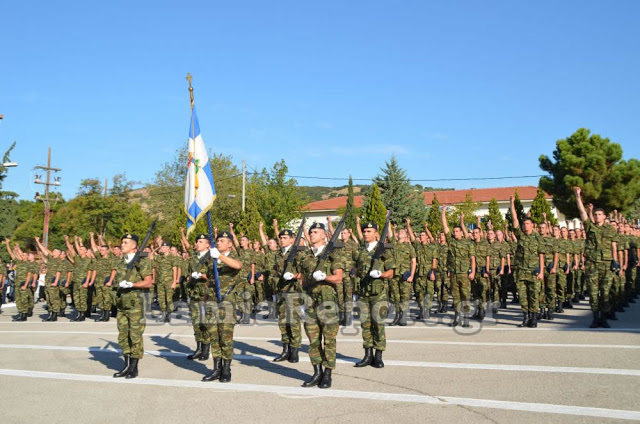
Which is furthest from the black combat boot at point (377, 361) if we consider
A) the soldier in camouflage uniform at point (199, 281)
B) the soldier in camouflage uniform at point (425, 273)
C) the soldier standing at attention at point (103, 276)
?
the soldier standing at attention at point (103, 276)

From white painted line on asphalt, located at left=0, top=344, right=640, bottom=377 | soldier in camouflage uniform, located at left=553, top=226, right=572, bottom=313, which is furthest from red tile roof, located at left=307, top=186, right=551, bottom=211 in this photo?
white painted line on asphalt, located at left=0, top=344, right=640, bottom=377

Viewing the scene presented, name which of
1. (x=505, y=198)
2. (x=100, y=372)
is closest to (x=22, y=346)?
(x=100, y=372)

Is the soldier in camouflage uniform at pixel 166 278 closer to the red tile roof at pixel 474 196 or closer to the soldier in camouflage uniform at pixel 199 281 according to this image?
the soldier in camouflage uniform at pixel 199 281

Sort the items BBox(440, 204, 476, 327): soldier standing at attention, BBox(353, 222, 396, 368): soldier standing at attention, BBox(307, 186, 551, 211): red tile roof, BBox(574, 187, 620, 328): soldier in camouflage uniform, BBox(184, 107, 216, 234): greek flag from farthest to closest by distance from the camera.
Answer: BBox(307, 186, 551, 211): red tile roof
BBox(440, 204, 476, 327): soldier standing at attention
BBox(574, 187, 620, 328): soldier in camouflage uniform
BBox(184, 107, 216, 234): greek flag
BBox(353, 222, 396, 368): soldier standing at attention

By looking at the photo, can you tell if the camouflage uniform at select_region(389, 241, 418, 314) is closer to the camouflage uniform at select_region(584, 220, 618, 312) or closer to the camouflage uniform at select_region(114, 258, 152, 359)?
the camouflage uniform at select_region(584, 220, 618, 312)

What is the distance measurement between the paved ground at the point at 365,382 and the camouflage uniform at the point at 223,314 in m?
0.47

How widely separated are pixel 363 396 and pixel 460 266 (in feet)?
19.6

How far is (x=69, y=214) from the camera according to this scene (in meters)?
54.4

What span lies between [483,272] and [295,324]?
585 centimetres

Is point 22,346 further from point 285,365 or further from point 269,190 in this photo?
point 269,190

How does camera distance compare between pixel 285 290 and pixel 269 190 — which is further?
pixel 269 190

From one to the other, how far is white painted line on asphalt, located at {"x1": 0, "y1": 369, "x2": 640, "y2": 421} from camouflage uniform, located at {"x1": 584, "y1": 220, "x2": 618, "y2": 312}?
584cm

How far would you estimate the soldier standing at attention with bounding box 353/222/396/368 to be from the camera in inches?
297

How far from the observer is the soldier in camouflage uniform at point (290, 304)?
819 centimetres
